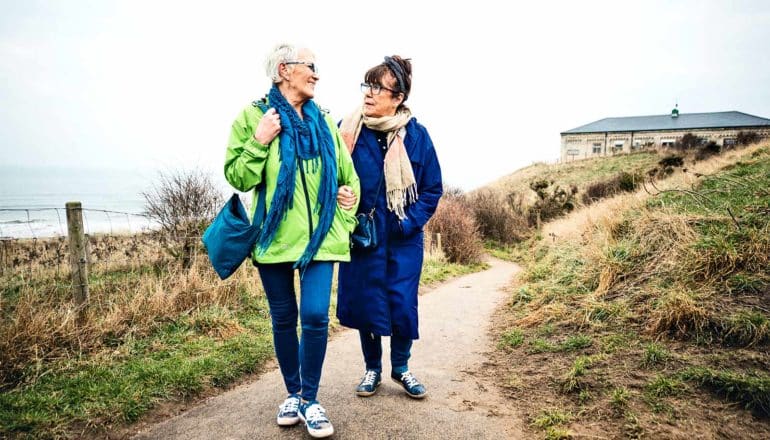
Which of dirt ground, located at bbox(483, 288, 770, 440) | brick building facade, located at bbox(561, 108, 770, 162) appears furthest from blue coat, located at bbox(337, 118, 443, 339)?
brick building facade, located at bbox(561, 108, 770, 162)

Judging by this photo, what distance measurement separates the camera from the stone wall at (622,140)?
44.9m

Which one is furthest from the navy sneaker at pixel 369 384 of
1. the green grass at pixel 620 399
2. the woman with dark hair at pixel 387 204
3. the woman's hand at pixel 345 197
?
the green grass at pixel 620 399

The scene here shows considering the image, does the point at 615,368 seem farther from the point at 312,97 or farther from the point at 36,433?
the point at 36,433

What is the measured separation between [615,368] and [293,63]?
3.11m

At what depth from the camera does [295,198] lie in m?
2.56

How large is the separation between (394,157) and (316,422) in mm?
1692

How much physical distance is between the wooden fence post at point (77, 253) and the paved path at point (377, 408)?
2.23 meters

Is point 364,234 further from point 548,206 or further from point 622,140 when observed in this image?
point 622,140

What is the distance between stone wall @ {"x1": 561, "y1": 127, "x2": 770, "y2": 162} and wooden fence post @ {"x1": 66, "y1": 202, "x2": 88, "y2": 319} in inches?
1816

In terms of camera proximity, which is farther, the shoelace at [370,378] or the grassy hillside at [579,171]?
the grassy hillside at [579,171]

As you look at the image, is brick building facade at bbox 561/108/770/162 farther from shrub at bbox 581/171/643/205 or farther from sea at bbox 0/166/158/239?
sea at bbox 0/166/158/239

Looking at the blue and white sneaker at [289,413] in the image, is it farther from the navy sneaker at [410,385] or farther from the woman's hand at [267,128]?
the woman's hand at [267,128]

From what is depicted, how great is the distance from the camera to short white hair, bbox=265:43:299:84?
2.56 m

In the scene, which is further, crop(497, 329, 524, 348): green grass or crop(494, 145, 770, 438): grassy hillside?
crop(497, 329, 524, 348): green grass
